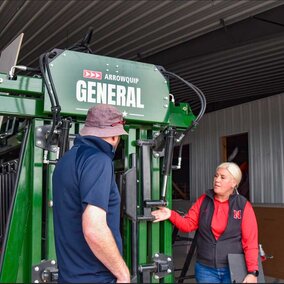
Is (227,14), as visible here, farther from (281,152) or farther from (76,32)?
(281,152)

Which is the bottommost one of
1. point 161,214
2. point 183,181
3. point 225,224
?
point 225,224

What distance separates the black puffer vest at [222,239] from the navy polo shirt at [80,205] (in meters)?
1.28

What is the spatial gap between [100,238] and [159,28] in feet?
11.5

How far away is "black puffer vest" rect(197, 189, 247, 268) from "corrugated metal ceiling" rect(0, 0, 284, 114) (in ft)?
7.05

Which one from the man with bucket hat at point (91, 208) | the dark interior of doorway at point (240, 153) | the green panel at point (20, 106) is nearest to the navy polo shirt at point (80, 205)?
the man with bucket hat at point (91, 208)

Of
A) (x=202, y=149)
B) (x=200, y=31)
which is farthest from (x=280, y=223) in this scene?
(x=200, y=31)

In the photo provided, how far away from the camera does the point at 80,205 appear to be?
2123 millimetres

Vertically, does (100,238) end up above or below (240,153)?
below

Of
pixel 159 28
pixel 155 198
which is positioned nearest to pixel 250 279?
pixel 155 198

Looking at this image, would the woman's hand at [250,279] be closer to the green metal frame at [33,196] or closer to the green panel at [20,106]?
the green metal frame at [33,196]

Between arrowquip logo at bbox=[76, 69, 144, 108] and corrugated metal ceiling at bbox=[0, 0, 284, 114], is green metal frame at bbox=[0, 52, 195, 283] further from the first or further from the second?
corrugated metal ceiling at bbox=[0, 0, 284, 114]

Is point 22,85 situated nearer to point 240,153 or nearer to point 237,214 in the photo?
point 237,214

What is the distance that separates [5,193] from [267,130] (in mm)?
4681

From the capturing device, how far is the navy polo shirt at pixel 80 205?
2064 millimetres
